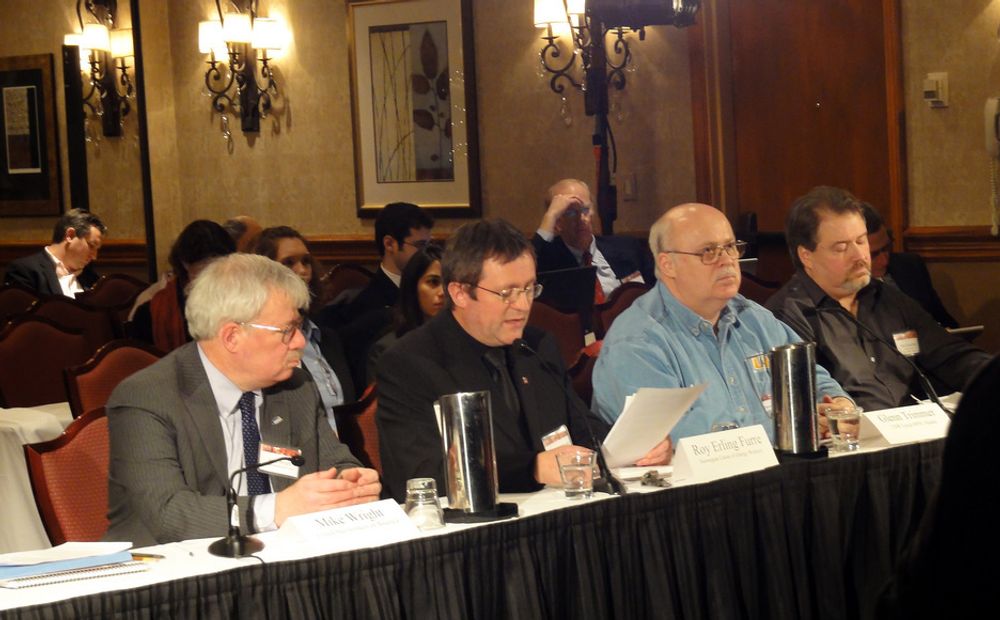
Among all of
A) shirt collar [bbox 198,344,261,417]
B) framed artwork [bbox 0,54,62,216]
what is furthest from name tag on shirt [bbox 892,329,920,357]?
framed artwork [bbox 0,54,62,216]

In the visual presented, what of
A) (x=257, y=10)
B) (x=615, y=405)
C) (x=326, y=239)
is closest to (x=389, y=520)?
(x=615, y=405)

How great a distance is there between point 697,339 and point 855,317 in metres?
0.86

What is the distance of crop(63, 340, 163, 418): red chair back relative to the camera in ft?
14.0

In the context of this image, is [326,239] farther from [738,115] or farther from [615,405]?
[615,405]

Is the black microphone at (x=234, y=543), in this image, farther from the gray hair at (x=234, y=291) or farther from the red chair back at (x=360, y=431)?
the red chair back at (x=360, y=431)

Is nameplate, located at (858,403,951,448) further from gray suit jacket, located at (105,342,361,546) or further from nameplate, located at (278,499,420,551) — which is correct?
gray suit jacket, located at (105,342,361,546)

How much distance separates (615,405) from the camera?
136 inches

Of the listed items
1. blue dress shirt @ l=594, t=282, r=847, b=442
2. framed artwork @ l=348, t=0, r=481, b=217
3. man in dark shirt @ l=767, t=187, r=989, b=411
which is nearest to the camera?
blue dress shirt @ l=594, t=282, r=847, b=442

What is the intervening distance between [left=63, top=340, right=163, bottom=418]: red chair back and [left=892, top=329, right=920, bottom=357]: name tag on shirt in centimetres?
237

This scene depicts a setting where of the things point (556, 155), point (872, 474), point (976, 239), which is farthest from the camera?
point (556, 155)

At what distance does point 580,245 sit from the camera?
6977mm

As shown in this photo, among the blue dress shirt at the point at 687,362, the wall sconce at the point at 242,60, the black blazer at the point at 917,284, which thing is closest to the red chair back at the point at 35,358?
the blue dress shirt at the point at 687,362

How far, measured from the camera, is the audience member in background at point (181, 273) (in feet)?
18.8

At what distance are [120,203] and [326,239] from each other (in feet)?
5.72
